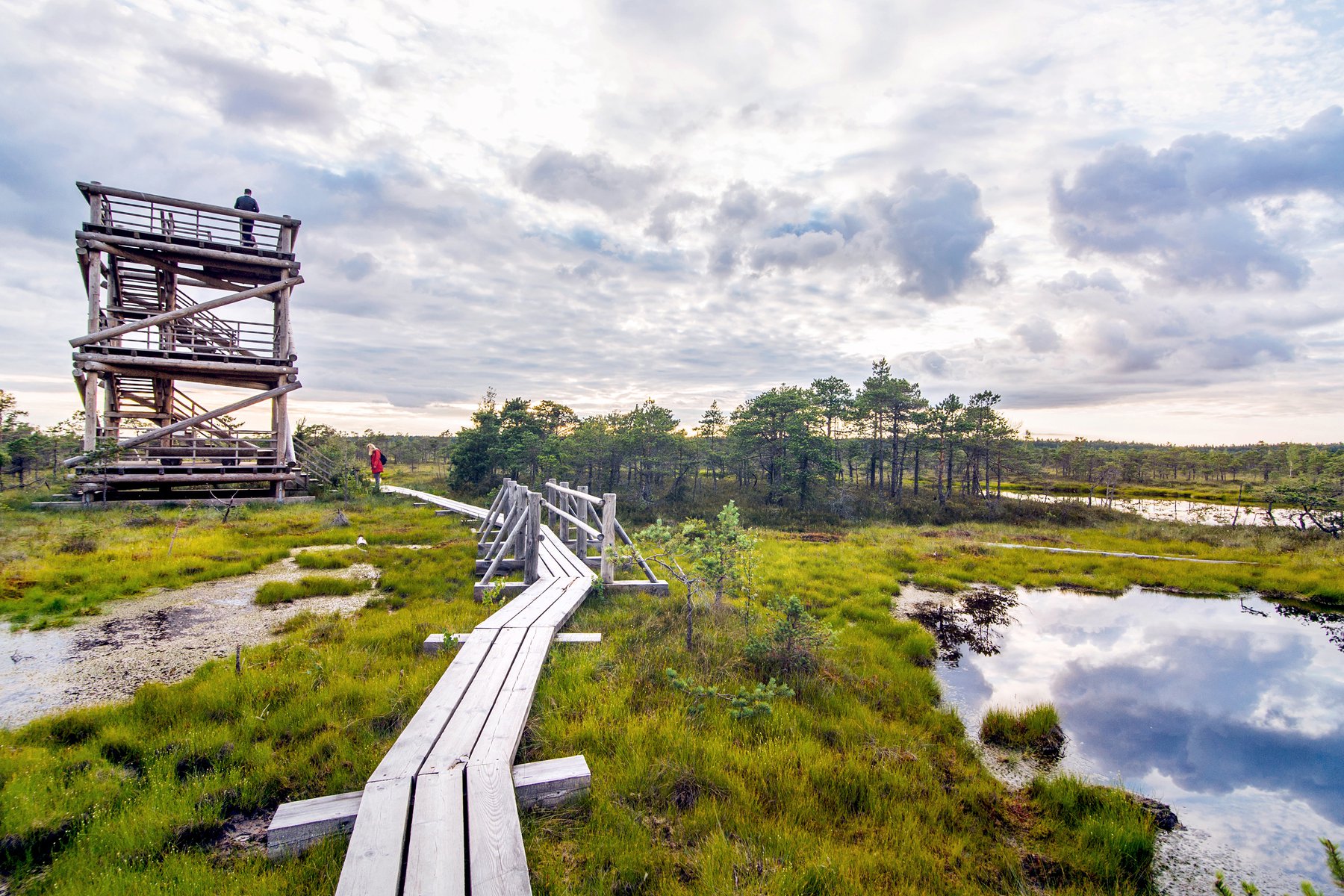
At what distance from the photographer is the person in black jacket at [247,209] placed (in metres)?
18.3

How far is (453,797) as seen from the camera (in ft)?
10.1

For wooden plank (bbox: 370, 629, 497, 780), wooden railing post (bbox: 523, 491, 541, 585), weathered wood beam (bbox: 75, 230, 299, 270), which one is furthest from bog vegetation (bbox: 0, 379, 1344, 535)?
wooden plank (bbox: 370, 629, 497, 780)

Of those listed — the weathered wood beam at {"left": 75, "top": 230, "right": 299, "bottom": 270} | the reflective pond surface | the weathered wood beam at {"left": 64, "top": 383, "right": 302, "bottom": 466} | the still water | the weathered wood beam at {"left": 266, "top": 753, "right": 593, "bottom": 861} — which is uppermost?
the weathered wood beam at {"left": 75, "top": 230, "right": 299, "bottom": 270}

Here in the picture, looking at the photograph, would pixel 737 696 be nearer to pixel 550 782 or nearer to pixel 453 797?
pixel 550 782

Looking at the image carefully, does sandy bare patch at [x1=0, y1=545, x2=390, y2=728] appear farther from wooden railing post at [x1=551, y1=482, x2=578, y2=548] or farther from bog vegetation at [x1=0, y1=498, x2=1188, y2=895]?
wooden railing post at [x1=551, y1=482, x2=578, y2=548]

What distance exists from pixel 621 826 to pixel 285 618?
6713 mm

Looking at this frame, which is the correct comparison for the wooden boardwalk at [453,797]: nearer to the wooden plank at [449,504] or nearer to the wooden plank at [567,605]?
the wooden plank at [567,605]

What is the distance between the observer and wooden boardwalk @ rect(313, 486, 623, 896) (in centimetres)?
249

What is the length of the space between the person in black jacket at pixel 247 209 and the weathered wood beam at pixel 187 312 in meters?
1.54

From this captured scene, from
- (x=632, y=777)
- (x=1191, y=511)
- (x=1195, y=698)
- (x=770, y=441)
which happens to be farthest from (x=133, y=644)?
(x=1191, y=511)

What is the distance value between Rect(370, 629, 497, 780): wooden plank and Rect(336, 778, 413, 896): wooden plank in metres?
0.13

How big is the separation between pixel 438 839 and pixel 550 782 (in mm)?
874

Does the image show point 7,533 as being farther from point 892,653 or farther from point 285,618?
point 892,653

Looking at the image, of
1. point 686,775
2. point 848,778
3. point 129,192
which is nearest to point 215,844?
point 686,775
